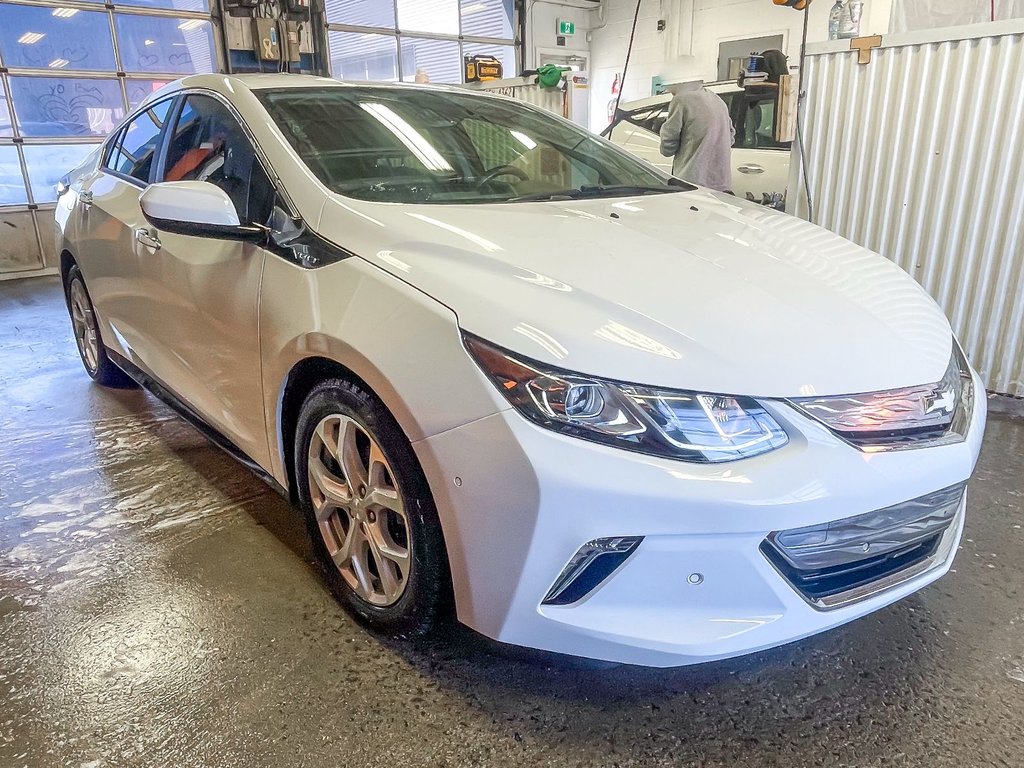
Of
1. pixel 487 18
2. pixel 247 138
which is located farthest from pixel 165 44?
pixel 247 138

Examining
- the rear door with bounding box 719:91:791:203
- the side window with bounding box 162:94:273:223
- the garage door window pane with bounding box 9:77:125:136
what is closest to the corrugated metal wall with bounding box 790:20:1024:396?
the rear door with bounding box 719:91:791:203

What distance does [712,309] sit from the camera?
4.44 ft

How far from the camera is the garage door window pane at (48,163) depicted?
737 cm

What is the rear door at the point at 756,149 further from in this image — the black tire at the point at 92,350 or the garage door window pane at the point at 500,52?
the garage door window pane at the point at 500,52

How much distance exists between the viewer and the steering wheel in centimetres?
198

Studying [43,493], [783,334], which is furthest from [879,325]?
[43,493]

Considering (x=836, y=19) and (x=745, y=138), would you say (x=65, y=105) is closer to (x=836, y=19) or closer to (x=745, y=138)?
(x=745, y=138)

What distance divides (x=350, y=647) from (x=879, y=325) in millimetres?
1321

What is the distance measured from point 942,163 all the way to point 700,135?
1.52m

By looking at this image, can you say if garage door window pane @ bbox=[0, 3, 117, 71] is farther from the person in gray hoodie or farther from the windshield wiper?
the windshield wiper

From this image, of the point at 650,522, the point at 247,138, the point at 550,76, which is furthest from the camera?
the point at 550,76

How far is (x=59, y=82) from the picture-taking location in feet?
24.2

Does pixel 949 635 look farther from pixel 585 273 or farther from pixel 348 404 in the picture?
pixel 348 404

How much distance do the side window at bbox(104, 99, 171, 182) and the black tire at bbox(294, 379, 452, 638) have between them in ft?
4.62
